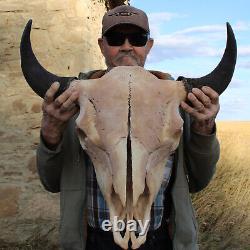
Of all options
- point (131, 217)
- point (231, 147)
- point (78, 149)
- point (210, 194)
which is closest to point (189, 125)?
point (78, 149)

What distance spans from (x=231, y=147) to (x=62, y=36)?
8287 millimetres

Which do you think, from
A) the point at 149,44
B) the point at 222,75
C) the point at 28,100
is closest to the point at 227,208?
the point at 28,100

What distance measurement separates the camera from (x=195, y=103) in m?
2.23

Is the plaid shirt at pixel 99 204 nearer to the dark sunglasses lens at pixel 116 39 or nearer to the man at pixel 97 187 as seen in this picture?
the man at pixel 97 187

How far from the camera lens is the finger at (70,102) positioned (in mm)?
2205

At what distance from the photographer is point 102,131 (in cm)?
206

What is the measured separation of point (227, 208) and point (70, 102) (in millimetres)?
7506

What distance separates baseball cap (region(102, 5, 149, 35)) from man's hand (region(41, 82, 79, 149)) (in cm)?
67

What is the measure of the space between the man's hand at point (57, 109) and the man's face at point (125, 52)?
1.75 ft

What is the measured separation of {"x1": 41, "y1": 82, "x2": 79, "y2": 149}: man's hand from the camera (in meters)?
2.22

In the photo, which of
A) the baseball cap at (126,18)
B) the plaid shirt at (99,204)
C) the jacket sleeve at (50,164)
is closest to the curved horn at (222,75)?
the plaid shirt at (99,204)

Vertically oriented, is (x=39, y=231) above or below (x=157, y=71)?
below

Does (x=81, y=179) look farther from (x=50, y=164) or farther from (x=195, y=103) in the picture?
(x=195, y=103)

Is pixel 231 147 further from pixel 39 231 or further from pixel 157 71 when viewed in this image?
pixel 157 71
